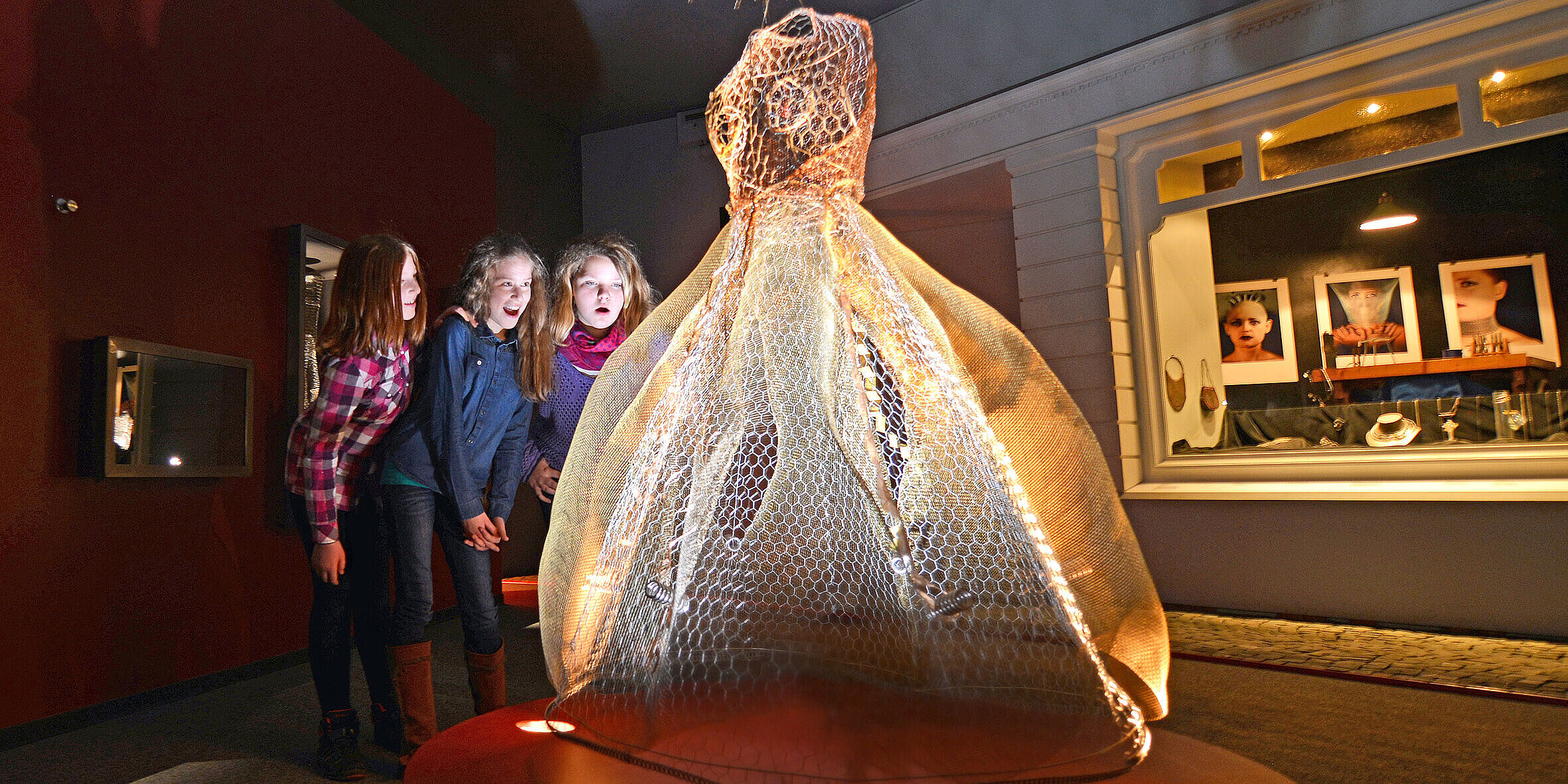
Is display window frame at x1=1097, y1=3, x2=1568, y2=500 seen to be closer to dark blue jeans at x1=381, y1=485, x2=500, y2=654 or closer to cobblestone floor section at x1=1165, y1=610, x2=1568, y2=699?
cobblestone floor section at x1=1165, y1=610, x2=1568, y2=699

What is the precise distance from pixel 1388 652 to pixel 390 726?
3166 millimetres

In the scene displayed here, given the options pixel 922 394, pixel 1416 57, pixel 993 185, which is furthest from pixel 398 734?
pixel 1416 57

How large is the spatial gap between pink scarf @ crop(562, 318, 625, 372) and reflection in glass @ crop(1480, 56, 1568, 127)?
3535mm

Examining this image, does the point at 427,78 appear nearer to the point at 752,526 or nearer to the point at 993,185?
the point at 993,185

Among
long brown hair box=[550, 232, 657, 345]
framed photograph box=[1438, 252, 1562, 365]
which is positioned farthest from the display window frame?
long brown hair box=[550, 232, 657, 345]

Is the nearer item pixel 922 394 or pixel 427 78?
pixel 922 394

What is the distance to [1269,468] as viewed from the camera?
3801mm

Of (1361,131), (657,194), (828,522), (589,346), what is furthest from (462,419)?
(657,194)

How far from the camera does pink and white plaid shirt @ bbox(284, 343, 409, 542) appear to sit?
5.93 ft

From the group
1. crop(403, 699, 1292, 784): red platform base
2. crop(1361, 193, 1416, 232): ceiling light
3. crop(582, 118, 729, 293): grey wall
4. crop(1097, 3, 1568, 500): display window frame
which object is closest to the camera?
crop(403, 699, 1292, 784): red platform base

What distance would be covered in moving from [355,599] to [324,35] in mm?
2802

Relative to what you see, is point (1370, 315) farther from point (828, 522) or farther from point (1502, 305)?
point (828, 522)

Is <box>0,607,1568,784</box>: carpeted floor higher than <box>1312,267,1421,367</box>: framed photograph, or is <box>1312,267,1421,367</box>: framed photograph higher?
<box>1312,267,1421,367</box>: framed photograph

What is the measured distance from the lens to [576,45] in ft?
16.0
